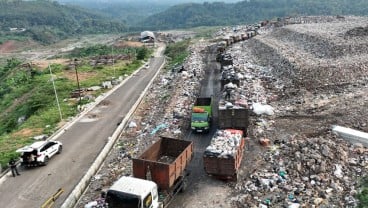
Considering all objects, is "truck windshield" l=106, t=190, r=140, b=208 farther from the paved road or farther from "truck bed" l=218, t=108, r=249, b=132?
"truck bed" l=218, t=108, r=249, b=132

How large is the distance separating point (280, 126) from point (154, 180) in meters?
9.29

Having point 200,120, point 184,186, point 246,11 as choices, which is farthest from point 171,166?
point 246,11

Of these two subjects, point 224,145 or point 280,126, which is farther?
point 280,126

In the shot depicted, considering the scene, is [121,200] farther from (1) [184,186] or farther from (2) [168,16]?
(2) [168,16]

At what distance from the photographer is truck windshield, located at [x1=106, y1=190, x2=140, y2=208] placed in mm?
12250

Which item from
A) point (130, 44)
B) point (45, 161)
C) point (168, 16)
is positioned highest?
point (168, 16)

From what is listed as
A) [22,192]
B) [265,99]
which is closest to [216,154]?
[22,192]

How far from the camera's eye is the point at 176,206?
14.7m

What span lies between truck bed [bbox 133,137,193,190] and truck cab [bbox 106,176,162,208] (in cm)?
133

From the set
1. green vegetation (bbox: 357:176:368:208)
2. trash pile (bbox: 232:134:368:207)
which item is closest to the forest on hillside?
trash pile (bbox: 232:134:368:207)

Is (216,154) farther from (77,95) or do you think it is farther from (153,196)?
(77,95)

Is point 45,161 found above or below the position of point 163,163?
below

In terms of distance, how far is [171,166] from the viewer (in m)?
14.4

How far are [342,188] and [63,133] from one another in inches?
664
